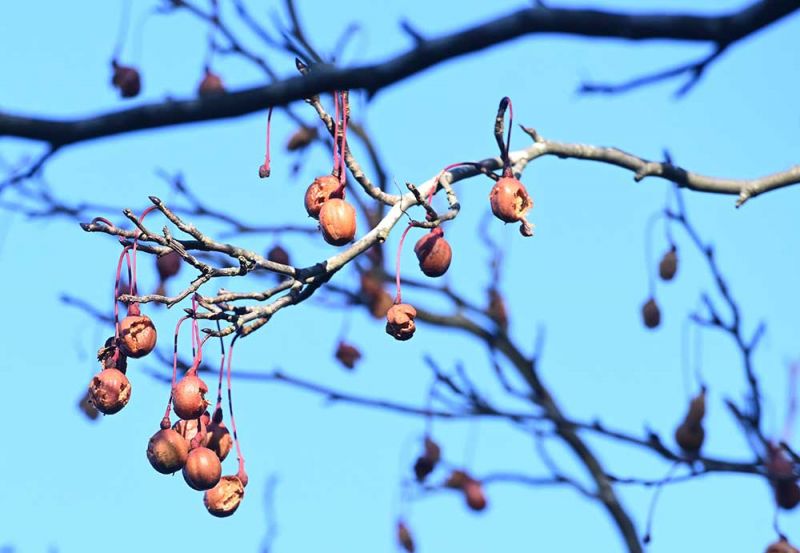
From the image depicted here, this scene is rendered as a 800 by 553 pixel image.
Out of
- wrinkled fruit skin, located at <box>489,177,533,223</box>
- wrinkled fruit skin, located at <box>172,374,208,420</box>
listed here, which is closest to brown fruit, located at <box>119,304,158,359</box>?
wrinkled fruit skin, located at <box>172,374,208,420</box>

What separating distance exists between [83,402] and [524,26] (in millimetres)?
4954

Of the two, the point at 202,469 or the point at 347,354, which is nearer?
the point at 202,469

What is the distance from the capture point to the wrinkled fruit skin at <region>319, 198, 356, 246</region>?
3.42m

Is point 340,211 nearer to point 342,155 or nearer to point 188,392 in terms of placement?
point 342,155

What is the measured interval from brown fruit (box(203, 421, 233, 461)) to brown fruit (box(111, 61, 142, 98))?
3854 millimetres

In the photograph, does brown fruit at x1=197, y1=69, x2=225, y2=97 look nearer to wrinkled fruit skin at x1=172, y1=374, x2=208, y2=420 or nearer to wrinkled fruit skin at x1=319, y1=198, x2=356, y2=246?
wrinkled fruit skin at x1=319, y1=198, x2=356, y2=246

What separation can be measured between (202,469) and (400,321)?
0.65m

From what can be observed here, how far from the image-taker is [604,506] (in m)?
7.18

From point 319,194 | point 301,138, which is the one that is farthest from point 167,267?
point 319,194

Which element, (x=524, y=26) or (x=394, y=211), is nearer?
(x=524, y=26)

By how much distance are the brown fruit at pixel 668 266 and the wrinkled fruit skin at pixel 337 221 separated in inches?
111

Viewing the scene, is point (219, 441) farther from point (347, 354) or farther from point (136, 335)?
point (347, 354)

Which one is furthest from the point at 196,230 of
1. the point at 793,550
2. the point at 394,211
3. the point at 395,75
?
the point at 793,550

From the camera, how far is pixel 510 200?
3.60 metres
